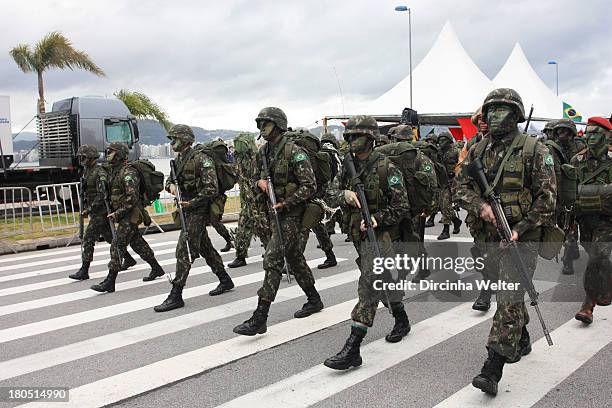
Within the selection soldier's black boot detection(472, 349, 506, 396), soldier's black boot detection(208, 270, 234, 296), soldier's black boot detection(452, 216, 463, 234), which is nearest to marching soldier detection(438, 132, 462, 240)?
soldier's black boot detection(452, 216, 463, 234)

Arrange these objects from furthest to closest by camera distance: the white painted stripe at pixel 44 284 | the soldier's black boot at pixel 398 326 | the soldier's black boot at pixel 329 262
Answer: the soldier's black boot at pixel 329 262
the white painted stripe at pixel 44 284
the soldier's black boot at pixel 398 326

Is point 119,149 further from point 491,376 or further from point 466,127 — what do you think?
point 466,127

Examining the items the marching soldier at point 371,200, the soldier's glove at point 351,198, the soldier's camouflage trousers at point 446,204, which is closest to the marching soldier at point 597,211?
the marching soldier at point 371,200

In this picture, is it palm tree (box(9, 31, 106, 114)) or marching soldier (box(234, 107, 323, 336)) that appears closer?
marching soldier (box(234, 107, 323, 336))

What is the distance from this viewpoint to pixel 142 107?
25812 mm

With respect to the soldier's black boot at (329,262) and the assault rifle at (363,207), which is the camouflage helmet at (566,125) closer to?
the soldier's black boot at (329,262)

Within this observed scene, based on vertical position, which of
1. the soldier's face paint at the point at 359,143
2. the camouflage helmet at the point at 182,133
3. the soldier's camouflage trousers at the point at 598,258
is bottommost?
the soldier's camouflage trousers at the point at 598,258

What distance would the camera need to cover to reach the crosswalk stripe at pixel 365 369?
3744 millimetres

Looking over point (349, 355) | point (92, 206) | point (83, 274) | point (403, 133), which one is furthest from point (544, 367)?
point (83, 274)

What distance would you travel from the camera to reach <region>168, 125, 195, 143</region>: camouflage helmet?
636cm

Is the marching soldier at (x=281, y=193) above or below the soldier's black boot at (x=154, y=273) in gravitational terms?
above

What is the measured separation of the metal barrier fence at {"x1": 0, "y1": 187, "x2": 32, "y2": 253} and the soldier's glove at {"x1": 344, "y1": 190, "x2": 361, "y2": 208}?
33.2ft

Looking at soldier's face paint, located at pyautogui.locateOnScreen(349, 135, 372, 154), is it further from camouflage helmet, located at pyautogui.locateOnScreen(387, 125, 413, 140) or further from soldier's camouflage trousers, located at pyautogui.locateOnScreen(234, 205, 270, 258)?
soldier's camouflage trousers, located at pyautogui.locateOnScreen(234, 205, 270, 258)

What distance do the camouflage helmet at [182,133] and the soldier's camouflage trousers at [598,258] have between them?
13.5 feet
